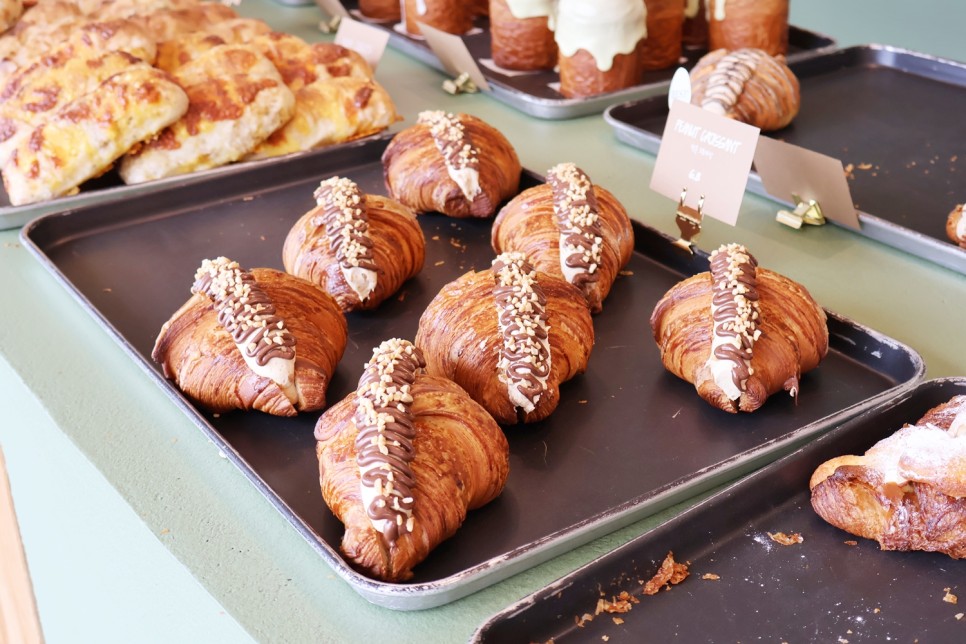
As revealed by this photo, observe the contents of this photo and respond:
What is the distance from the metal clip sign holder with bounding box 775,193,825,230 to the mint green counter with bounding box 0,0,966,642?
0.07 feet

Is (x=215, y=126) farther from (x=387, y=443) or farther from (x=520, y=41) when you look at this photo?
(x=387, y=443)

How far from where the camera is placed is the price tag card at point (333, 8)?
9.54ft

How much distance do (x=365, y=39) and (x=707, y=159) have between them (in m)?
1.19

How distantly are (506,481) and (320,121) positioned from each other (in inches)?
48.7

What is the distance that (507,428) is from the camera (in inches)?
49.8

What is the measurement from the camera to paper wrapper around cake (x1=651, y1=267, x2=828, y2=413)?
4.12ft

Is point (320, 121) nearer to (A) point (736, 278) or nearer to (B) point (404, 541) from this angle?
(A) point (736, 278)

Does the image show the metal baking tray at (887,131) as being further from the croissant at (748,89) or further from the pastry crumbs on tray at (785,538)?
the pastry crumbs on tray at (785,538)

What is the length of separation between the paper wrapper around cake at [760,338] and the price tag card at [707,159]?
0.29m

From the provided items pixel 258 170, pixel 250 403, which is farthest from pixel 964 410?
pixel 258 170

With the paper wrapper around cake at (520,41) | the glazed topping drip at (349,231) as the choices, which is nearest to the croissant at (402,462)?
the glazed topping drip at (349,231)

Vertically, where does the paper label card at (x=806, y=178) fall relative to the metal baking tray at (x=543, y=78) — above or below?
above

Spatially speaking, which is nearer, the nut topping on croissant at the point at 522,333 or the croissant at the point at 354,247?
the nut topping on croissant at the point at 522,333

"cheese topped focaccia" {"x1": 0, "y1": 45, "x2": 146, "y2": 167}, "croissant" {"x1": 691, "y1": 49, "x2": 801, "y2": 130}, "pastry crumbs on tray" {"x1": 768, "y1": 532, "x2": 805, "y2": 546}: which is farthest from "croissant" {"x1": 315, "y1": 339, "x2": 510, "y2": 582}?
"cheese topped focaccia" {"x1": 0, "y1": 45, "x2": 146, "y2": 167}
